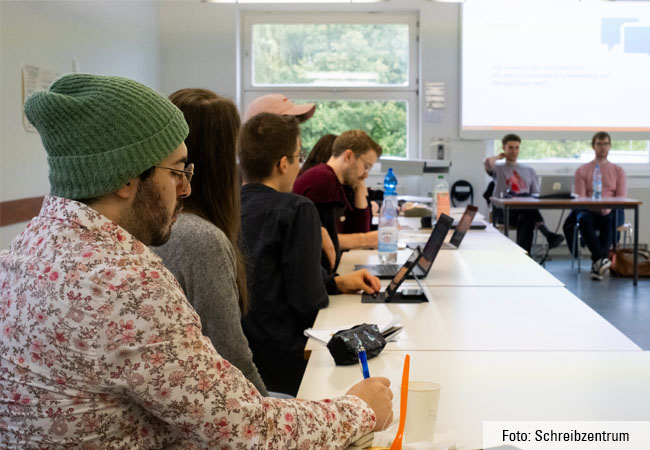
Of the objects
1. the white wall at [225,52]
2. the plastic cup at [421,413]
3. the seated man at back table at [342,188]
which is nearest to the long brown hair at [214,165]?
the plastic cup at [421,413]

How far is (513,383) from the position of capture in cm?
164

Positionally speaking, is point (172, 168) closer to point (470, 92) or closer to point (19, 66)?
point (19, 66)

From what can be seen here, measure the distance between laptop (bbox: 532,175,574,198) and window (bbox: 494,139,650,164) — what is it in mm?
1246

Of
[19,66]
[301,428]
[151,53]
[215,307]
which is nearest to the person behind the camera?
[301,428]

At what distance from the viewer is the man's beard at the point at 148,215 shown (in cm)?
110

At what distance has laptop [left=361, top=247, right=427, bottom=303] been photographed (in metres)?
2.54

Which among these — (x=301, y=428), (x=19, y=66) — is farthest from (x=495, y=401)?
(x=19, y=66)

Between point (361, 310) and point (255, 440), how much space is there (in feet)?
4.73

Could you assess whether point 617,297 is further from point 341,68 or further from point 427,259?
point 341,68

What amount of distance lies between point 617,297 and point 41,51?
4.64 m

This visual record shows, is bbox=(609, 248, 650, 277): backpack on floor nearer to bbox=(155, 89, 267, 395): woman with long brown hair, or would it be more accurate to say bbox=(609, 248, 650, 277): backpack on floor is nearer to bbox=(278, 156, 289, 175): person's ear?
bbox=(278, 156, 289, 175): person's ear

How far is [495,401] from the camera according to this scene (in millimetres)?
1521

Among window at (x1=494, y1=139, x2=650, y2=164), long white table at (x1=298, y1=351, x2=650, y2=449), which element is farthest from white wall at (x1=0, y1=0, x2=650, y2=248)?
long white table at (x1=298, y1=351, x2=650, y2=449)

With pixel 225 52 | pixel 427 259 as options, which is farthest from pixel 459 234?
pixel 225 52
